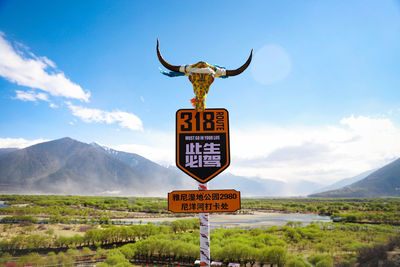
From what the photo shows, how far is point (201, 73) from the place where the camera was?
5875mm

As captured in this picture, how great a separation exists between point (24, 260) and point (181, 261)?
1568cm

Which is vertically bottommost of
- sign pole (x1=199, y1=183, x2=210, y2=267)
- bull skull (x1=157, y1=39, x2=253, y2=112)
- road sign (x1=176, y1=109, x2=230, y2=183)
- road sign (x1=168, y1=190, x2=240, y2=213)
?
sign pole (x1=199, y1=183, x2=210, y2=267)

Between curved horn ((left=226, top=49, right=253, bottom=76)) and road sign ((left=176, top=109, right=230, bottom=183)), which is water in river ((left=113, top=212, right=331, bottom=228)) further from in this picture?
curved horn ((left=226, top=49, right=253, bottom=76))

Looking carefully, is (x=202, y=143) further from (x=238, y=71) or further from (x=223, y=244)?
(x=223, y=244)

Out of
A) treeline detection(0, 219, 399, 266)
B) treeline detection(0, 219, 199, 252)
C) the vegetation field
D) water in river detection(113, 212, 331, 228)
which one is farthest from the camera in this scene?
water in river detection(113, 212, 331, 228)

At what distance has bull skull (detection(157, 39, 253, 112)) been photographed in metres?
5.81

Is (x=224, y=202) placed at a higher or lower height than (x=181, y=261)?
higher

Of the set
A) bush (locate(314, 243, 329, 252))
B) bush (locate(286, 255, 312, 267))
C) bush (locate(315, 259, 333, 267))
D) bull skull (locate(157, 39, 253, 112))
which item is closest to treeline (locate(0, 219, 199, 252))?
bush (locate(314, 243, 329, 252))

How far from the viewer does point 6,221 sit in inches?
1720

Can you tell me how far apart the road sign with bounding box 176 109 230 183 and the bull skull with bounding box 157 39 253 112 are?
38 centimetres

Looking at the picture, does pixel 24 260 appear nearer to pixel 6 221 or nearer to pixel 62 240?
pixel 62 240

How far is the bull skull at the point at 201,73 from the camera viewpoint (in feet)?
19.1

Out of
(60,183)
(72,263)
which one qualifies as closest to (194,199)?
(72,263)

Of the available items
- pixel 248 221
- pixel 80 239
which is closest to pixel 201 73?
pixel 80 239
